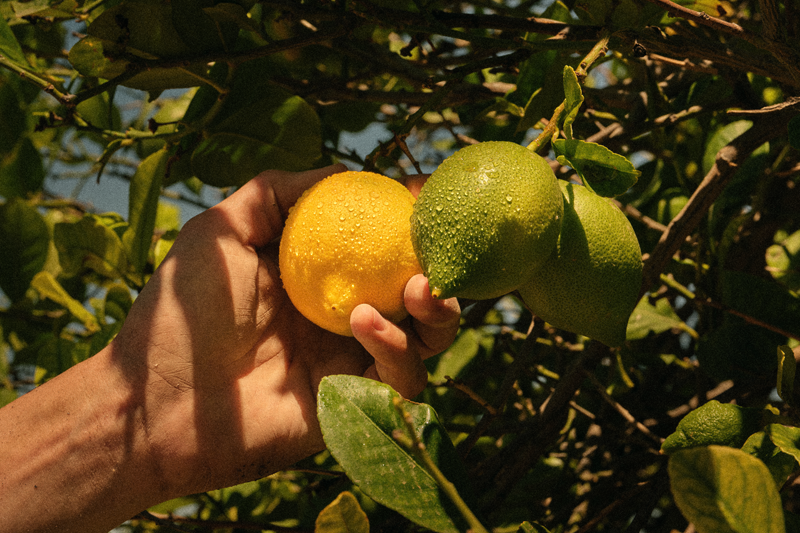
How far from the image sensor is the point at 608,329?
0.83 meters

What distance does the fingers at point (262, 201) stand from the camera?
1141 millimetres

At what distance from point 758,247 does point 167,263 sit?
4.54 ft

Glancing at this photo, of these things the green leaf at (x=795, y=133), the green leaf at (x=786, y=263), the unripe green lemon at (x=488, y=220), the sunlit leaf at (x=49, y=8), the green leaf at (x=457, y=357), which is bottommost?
the green leaf at (x=457, y=357)

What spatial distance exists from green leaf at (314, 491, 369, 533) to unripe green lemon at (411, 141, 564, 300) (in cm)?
27

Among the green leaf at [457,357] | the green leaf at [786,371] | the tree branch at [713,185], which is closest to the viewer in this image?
the green leaf at [786,371]

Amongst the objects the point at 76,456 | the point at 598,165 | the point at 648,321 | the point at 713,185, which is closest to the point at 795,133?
the point at 713,185

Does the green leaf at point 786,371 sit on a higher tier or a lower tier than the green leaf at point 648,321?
higher

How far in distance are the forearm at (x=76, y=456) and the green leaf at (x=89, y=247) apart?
0.31m

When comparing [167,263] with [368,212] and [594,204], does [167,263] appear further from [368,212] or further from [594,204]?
[594,204]

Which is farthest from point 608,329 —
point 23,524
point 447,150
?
point 447,150

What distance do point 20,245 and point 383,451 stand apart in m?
1.30

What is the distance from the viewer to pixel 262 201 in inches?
45.4

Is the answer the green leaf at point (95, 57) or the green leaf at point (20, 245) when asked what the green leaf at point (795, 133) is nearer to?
the green leaf at point (95, 57)

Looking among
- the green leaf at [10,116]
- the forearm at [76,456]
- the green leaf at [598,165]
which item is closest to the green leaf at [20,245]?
the green leaf at [10,116]
